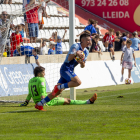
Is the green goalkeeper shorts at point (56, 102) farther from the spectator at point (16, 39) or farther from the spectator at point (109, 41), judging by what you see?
the spectator at point (109, 41)

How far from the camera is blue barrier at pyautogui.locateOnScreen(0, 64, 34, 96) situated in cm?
1107

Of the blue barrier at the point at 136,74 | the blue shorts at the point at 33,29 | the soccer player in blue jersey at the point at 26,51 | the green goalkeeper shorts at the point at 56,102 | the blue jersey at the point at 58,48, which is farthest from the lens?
the blue barrier at the point at 136,74

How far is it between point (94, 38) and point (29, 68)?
213 inches

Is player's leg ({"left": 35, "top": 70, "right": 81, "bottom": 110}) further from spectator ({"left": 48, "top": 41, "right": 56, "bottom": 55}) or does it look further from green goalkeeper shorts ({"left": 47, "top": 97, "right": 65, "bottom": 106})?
spectator ({"left": 48, "top": 41, "right": 56, "bottom": 55})

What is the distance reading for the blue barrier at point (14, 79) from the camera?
1107cm

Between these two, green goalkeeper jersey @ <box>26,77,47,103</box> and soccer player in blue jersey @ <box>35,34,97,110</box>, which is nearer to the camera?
soccer player in blue jersey @ <box>35,34,97,110</box>

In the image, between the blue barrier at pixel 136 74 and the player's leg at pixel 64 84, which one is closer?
the player's leg at pixel 64 84

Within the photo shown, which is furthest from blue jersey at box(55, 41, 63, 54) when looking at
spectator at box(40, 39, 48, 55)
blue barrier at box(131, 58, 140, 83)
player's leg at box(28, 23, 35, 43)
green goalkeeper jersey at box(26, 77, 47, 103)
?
green goalkeeper jersey at box(26, 77, 47, 103)

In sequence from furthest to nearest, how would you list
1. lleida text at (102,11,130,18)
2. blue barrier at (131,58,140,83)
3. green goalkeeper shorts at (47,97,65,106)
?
lleida text at (102,11,130,18) < blue barrier at (131,58,140,83) < green goalkeeper shorts at (47,97,65,106)

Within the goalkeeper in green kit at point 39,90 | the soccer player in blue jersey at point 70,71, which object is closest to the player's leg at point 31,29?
the goalkeeper in green kit at point 39,90

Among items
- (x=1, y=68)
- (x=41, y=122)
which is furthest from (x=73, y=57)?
(x=1, y=68)

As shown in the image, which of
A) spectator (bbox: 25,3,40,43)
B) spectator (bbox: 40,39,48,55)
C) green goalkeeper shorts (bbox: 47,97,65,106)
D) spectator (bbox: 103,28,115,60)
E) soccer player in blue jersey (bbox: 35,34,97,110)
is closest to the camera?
soccer player in blue jersey (bbox: 35,34,97,110)

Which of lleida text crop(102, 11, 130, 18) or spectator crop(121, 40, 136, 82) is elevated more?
lleida text crop(102, 11, 130, 18)

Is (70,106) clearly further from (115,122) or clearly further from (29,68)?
(29,68)
